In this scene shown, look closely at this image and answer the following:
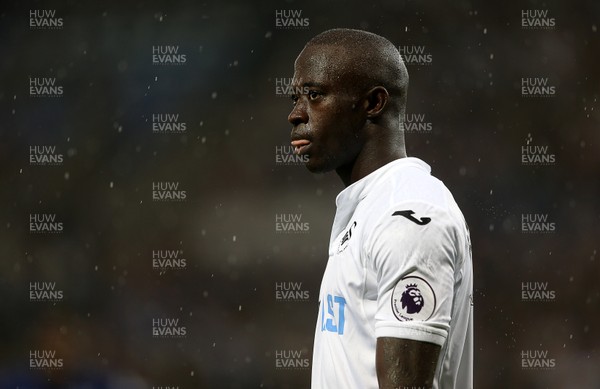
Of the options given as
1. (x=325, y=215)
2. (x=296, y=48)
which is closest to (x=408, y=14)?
(x=296, y=48)

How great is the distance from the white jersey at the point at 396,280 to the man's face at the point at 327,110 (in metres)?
0.08

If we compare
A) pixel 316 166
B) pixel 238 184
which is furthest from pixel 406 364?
pixel 238 184

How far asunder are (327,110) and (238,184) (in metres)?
4.45

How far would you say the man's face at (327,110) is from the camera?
1.53m

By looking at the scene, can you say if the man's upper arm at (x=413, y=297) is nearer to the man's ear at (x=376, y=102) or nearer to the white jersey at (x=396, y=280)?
the white jersey at (x=396, y=280)

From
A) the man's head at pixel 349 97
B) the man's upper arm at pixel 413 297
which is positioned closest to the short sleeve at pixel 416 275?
the man's upper arm at pixel 413 297

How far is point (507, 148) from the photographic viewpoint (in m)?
5.78

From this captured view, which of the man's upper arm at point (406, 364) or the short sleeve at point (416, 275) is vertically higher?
the short sleeve at point (416, 275)

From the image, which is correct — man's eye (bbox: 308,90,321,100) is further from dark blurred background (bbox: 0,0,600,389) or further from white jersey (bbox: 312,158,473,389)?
dark blurred background (bbox: 0,0,600,389)

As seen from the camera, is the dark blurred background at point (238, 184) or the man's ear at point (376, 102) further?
the dark blurred background at point (238, 184)

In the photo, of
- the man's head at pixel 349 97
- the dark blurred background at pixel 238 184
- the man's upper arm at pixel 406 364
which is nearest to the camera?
the man's upper arm at pixel 406 364

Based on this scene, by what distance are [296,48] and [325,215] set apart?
50.2 inches

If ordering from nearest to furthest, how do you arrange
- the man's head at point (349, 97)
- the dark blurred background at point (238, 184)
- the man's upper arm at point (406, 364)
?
the man's upper arm at point (406, 364) < the man's head at point (349, 97) < the dark blurred background at point (238, 184)

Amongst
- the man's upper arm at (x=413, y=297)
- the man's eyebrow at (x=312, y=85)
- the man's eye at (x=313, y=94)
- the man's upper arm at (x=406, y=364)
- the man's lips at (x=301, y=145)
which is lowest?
the man's upper arm at (x=406, y=364)
